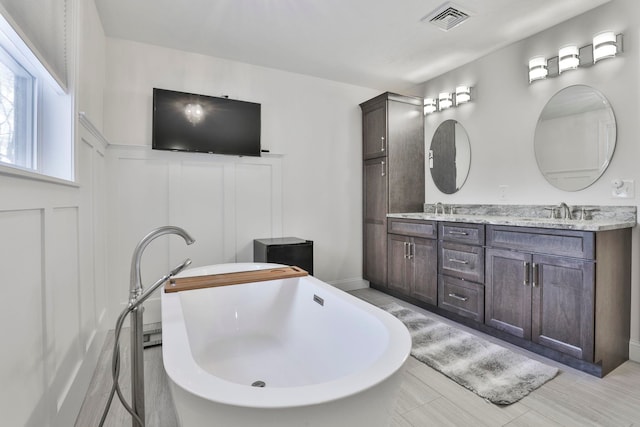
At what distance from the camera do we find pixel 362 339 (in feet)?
4.74

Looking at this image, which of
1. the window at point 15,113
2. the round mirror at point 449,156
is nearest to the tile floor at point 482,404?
the window at point 15,113

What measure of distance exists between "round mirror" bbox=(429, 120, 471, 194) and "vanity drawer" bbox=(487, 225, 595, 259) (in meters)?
1.16

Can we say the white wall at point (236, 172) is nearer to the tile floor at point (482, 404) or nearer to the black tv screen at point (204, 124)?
the black tv screen at point (204, 124)

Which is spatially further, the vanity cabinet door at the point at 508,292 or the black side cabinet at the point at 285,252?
the black side cabinet at the point at 285,252

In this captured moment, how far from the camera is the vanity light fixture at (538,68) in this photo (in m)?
2.73

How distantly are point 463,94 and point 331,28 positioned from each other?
1659 millimetres

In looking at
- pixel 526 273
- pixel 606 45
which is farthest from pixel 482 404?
pixel 606 45

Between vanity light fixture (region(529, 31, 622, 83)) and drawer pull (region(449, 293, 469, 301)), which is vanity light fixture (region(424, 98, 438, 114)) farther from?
drawer pull (region(449, 293, 469, 301))

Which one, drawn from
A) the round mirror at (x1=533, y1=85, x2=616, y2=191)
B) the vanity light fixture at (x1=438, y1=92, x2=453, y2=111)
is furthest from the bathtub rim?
the vanity light fixture at (x1=438, y1=92, x2=453, y2=111)

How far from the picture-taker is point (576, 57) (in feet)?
8.29

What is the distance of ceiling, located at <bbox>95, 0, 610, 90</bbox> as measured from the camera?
7.85 ft

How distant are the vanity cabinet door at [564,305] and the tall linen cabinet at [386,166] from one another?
167 cm

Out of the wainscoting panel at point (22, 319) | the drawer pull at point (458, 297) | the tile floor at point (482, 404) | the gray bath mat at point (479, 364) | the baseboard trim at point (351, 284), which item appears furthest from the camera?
the baseboard trim at point (351, 284)

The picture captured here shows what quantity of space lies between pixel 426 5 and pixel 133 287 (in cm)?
270
